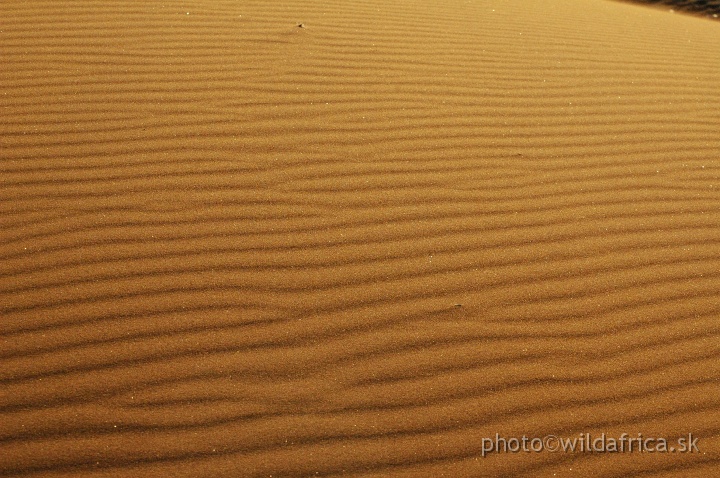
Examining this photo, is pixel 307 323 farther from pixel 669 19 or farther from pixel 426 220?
pixel 669 19

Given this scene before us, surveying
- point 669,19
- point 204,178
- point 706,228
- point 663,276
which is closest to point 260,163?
point 204,178

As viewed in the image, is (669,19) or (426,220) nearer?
(426,220)

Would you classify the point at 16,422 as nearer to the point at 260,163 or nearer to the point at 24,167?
the point at 24,167

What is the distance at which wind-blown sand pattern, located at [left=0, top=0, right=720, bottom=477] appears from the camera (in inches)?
99.7

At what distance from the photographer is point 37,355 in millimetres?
2660

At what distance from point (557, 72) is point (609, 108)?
0.57 meters

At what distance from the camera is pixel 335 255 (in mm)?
3209

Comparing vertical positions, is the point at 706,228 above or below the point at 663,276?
above

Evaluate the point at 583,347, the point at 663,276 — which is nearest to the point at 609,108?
the point at 663,276

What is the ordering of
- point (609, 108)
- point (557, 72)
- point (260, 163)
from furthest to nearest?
point (557, 72) < point (609, 108) < point (260, 163)

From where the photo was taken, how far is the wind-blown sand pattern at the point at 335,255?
2.53 m

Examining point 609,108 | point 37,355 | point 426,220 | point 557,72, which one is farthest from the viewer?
point 557,72

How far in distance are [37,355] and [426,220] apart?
1828mm

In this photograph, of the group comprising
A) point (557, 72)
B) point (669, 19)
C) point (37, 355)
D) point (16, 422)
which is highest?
point (669, 19)
